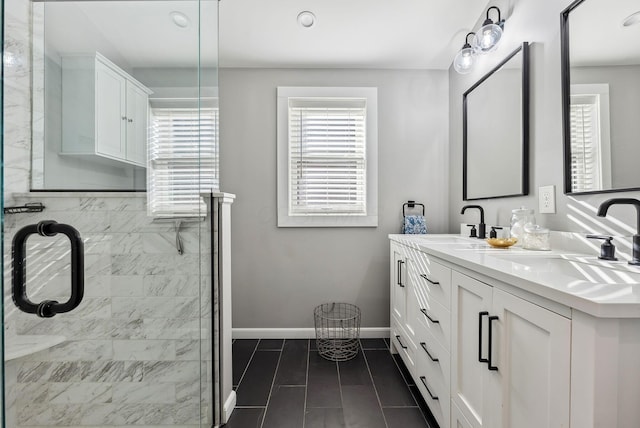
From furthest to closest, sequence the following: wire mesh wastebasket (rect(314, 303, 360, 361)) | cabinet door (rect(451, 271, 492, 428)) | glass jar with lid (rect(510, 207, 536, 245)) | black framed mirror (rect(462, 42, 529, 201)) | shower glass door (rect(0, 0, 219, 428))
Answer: wire mesh wastebasket (rect(314, 303, 360, 361)), black framed mirror (rect(462, 42, 529, 201)), glass jar with lid (rect(510, 207, 536, 245)), shower glass door (rect(0, 0, 219, 428)), cabinet door (rect(451, 271, 492, 428))

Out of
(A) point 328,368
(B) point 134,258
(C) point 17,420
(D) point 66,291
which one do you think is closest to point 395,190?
(A) point 328,368

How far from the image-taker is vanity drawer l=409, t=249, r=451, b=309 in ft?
4.21

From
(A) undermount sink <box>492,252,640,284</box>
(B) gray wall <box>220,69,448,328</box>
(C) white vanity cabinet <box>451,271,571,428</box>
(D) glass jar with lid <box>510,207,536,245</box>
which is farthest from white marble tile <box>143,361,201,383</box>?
(D) glass jar with lid <box>510,207,536,245</box>

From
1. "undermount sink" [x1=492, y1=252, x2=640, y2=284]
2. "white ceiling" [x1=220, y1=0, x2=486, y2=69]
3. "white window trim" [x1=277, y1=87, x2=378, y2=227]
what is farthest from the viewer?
"white window trim" [x1=277, y1=87, x2=378, y2=227]

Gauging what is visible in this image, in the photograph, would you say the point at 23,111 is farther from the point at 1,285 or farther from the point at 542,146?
the point at 542,146

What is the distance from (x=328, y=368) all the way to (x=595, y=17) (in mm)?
2333

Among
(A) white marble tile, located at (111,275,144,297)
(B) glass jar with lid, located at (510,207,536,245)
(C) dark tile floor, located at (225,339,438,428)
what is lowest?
(C) dark tile floor, located at (225,339,438,428)

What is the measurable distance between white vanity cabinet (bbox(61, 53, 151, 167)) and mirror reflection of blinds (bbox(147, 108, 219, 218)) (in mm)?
74

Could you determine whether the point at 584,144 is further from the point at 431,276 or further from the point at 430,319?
the point at 430,319

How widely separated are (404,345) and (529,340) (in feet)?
4.20

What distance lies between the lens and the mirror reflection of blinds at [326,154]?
2488 millimetres

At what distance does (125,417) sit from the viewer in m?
1.42

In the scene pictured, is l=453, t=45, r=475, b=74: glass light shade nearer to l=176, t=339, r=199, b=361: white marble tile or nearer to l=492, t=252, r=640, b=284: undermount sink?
l=492, t=252, r=640, b=284: undermount sink

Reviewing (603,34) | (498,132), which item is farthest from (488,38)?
(603,34)
